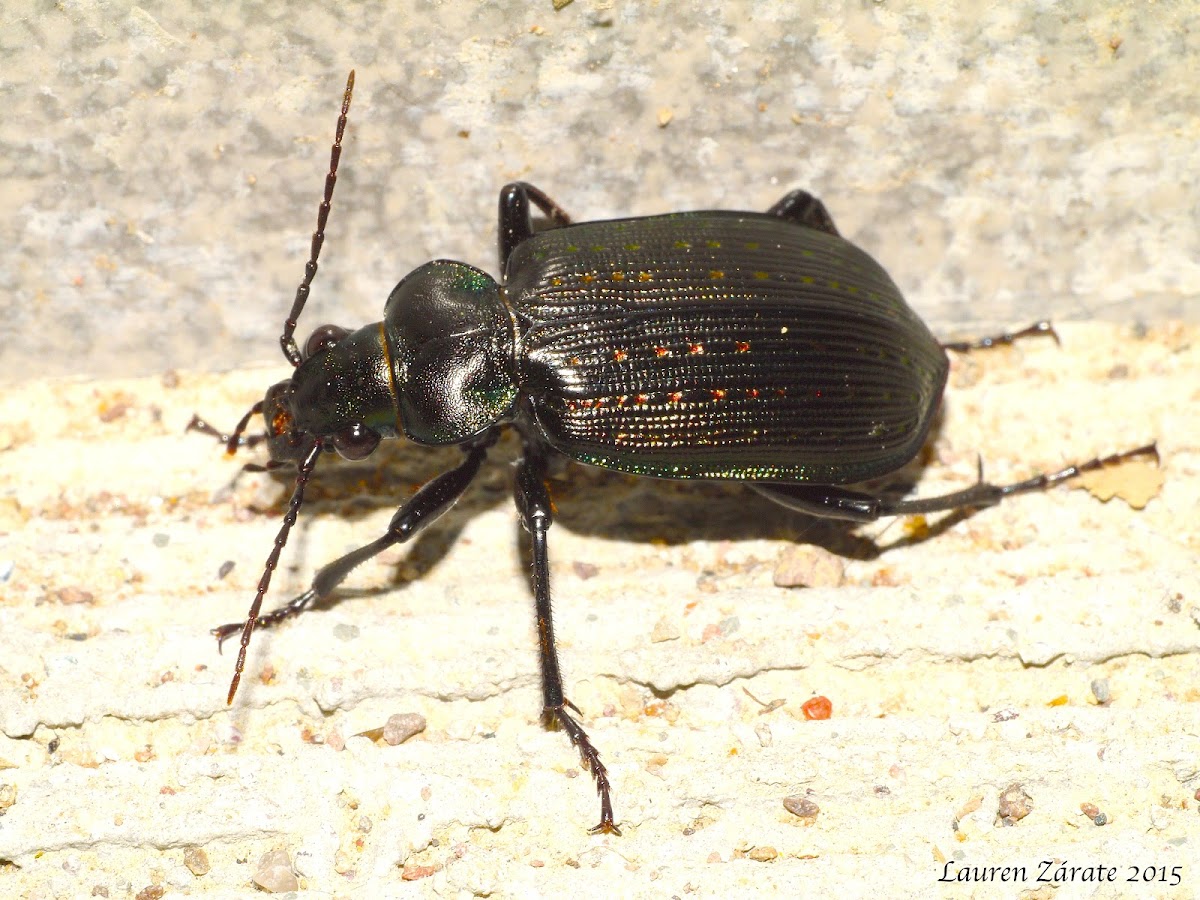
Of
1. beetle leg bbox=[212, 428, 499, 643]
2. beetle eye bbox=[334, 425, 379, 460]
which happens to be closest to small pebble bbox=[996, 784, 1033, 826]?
beetle leg bbox=[212, 428, 499, 643]

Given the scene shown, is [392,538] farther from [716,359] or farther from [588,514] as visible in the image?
[716,359]

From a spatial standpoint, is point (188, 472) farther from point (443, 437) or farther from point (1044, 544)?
point (1044, 544)

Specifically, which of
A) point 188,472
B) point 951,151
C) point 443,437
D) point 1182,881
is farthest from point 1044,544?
point 188,472

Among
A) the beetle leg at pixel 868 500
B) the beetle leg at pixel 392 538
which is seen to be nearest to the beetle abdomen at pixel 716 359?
the beetle leg at pixel 868 500

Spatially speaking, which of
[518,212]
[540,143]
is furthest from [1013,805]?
[540,143]

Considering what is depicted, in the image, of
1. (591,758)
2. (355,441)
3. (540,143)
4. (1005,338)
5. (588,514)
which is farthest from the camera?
(1005,338)
